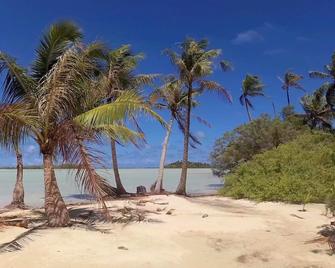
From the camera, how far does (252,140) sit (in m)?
32.9

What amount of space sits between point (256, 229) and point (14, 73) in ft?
24.8

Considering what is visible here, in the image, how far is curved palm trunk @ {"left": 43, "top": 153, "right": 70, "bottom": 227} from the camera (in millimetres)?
11789

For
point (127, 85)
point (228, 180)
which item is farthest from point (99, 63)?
point (228, 180)

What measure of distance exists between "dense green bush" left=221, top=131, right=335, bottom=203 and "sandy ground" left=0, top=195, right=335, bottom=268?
326cm

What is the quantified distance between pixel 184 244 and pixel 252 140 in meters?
23.1

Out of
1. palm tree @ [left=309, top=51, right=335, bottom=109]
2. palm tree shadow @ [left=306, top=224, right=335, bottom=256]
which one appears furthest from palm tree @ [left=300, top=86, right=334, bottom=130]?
palm tree shadow @ [left=306, top=224, right=335, bottom=256]

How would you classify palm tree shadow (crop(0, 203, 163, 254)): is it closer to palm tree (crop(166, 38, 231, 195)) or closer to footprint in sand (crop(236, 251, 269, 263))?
footprint in sand (crop(236, 251, 269, 263))

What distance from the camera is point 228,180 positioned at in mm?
23750

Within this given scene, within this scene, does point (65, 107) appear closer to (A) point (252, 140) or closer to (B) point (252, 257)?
(B) point (252, 257)

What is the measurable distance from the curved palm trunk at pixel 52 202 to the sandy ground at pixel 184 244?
0.48m

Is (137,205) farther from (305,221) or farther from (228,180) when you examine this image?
(228,180)

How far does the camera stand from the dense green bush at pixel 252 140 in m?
32.7

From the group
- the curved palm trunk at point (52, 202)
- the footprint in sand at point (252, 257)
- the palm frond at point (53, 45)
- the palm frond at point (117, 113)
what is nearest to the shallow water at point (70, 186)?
the curved palm trunk at point (52, 202)

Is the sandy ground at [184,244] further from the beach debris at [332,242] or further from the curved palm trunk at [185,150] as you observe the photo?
the curved palm trunk at [185,150]
